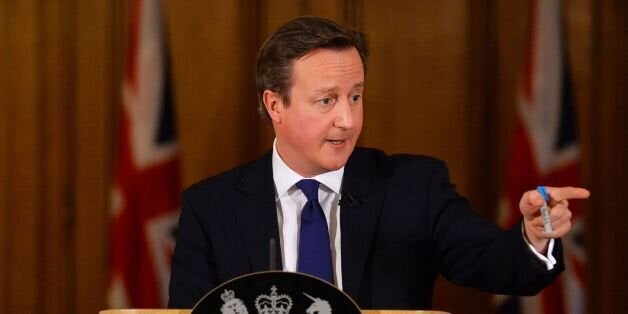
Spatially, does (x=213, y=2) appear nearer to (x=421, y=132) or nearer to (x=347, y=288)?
(x=421, y=132)

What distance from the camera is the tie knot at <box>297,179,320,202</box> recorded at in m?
2.49

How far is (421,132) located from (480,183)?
291 millimetres

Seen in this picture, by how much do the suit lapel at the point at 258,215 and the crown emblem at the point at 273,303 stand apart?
2.51 ft

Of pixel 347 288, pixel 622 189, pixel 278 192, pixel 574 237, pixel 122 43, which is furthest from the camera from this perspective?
pixel 122 43

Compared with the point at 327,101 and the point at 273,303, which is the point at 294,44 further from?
the point at 273,303

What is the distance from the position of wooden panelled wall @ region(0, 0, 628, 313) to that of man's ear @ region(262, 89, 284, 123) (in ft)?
3.80

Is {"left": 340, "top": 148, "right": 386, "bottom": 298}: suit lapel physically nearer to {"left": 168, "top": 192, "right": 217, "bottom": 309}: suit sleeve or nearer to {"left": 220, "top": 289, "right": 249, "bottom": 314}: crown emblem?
{"left": 168, "top": 192, "right": 217, "bottom": 309}: suit sleeve

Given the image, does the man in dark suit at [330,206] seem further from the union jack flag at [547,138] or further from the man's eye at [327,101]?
the union jack flag at [547,138]

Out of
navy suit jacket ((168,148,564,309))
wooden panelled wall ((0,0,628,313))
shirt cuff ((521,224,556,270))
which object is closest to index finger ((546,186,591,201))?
shirt cuff ((521,224,556,270))

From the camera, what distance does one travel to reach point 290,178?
2578 millimetres

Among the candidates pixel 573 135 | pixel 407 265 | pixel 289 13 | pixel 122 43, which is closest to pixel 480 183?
pixel 573 135

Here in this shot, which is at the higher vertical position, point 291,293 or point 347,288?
point 291,293

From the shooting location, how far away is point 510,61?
3.59 meters

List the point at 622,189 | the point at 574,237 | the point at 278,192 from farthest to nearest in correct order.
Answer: the point at 622,189
the point at 574,237
the point at 278,192
